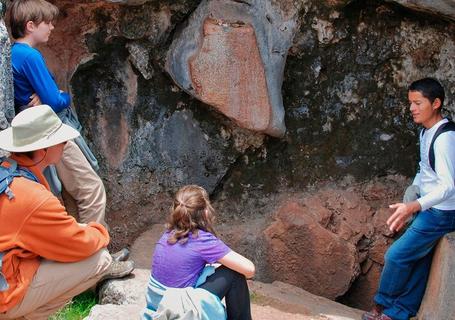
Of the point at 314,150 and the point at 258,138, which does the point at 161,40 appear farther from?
the point at 314,150

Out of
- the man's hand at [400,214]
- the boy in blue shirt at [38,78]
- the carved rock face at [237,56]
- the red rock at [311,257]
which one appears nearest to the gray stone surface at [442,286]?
the man's hand at [400,214]

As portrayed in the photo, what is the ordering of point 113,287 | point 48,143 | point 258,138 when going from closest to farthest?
point 48,143, point 113,287, point 258,138

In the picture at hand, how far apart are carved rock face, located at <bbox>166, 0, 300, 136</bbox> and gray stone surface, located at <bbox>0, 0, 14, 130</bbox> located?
1332mm

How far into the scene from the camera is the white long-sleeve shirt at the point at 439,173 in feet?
13.2

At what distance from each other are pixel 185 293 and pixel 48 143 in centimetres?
86

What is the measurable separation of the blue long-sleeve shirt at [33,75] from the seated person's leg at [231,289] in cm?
126

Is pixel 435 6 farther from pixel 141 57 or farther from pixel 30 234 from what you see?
pixel 30 234

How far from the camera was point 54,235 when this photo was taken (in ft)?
10.7

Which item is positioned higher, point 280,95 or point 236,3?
point 236,3

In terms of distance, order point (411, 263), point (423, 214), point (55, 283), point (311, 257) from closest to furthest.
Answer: point (55, 283) → point (423, 214) → point (411, 263) → point (311, 257)

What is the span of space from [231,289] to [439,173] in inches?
51.2

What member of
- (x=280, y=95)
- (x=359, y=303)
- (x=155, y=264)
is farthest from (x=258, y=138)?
(x=155, y=264)

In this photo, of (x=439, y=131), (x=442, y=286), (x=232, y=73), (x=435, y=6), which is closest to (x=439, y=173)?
(x=439, y=131)

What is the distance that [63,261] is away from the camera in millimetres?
3406
